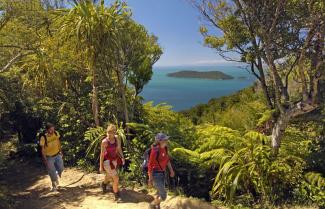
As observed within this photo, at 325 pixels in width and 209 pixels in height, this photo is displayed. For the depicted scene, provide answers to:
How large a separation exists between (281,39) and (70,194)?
544cm

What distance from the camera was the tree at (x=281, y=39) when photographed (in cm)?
796

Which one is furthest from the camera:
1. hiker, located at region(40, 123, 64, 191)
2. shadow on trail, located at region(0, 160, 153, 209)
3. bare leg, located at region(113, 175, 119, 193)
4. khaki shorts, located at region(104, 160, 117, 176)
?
hiker, located at region(40, 123, 64, 191)

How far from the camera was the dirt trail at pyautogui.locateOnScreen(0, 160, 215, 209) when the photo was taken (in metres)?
7.53

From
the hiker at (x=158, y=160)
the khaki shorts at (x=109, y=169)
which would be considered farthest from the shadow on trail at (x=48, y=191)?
the hiker at (x=158, y=160)

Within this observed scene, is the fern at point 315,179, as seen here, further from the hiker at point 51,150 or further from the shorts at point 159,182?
the hiker at point 51,150

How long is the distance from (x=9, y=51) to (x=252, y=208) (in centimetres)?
989

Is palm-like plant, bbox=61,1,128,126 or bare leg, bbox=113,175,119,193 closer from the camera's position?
bare leg, bbox=113,175,119,193

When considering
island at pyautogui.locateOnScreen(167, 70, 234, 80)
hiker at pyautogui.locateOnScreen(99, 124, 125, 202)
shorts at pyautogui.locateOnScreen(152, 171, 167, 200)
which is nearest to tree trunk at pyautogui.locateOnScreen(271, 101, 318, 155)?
shorts at pyautogui.locateOnScreen(152, 171, 167, 200)

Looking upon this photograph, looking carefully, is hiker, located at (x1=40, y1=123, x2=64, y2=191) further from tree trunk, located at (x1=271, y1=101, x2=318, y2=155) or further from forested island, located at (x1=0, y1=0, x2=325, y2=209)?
tree trunk, located at (x1=271, y1=101, x2=318, y2=155)

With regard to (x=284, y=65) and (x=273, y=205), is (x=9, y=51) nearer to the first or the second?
(x=284, y=65)

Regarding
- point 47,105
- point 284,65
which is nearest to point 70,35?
point 47,105

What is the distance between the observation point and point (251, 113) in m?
11.5

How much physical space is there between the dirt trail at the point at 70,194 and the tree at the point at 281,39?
2872mm

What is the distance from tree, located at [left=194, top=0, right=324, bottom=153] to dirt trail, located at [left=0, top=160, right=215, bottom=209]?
9.42 feet
